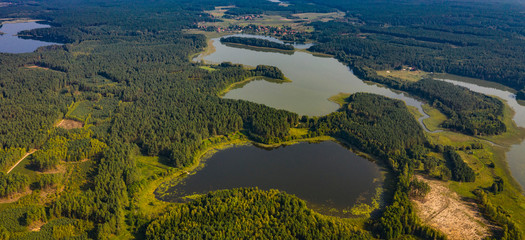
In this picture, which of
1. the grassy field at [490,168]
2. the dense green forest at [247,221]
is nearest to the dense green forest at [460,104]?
the grassy field at [490,168]

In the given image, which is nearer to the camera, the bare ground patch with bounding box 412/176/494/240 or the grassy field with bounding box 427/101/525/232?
the bare ground patch with bounding box 412/176/494/240

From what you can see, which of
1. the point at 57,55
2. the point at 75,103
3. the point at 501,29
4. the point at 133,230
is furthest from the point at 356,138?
the point at 501,29

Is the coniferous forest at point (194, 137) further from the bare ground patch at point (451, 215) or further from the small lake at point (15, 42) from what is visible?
the small lake at point (15, 42)

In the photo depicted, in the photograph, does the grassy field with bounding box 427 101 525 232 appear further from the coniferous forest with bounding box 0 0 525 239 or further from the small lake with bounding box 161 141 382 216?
the small lake with bounding box 161 141 382 216

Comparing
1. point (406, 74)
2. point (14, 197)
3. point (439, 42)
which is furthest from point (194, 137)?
point (439, 42)

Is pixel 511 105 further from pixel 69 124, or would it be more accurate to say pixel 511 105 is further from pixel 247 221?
pixel 69 124

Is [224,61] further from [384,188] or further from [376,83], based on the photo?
[384,188]

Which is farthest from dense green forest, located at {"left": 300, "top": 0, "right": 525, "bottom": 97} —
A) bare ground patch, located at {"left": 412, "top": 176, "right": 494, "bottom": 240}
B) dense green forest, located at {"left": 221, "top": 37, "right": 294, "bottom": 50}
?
bare ground patch, located at {"left": 412, "top": 176, "right": 494, "bottom": 240}

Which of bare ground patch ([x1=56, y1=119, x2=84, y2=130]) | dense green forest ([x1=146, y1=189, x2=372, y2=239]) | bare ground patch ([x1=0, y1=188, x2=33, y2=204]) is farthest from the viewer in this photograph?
bare ground patch ([x1=56, y1=119, x2=84, y2=130])
